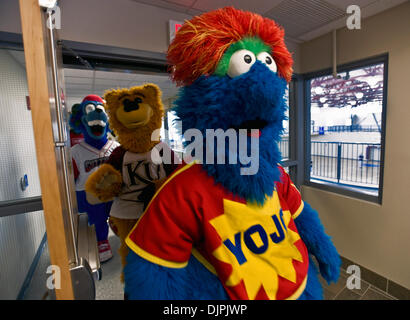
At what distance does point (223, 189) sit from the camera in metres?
0.63

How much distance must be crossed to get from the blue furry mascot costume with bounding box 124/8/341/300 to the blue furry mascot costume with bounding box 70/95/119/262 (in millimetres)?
1092

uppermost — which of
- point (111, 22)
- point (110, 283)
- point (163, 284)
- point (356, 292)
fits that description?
point (111, 22)

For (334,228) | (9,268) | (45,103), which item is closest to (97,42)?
(45,103)

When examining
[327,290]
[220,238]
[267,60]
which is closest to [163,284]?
[220,238]

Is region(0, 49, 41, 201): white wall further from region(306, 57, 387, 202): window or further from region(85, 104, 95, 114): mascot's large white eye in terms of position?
region(306, 57, 387, 202): window

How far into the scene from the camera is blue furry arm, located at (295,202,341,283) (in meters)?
0.77

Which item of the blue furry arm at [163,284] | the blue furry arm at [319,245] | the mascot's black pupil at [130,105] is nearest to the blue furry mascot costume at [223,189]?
the blue furry arm at [163,284]

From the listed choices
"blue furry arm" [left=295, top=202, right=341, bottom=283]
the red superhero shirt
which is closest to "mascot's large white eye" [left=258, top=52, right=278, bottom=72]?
the red superhero shirt

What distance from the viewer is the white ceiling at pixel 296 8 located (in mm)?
1312

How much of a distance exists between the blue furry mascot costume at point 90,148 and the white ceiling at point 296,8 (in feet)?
2.53

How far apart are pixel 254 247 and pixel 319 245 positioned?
321mm

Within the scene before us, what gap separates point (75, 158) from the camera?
154cm
